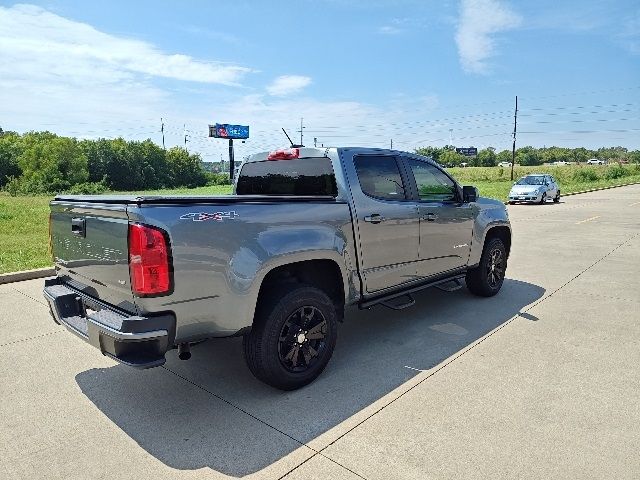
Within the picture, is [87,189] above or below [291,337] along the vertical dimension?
above

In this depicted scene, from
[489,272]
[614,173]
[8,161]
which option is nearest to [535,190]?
[489,272]

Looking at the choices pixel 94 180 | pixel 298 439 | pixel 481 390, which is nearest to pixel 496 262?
pixel 481 390

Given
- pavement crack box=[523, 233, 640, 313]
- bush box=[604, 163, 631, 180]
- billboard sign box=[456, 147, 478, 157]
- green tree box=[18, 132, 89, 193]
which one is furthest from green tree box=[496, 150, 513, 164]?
pavement crack box=[523, 233, 640, 313]

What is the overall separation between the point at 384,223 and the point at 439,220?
3.16 feet

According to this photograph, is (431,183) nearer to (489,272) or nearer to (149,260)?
(489,272)

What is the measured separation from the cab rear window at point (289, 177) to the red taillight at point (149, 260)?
5.59 feet

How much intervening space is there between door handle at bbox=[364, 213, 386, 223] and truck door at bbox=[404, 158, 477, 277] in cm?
66

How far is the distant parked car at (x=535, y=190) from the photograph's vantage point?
22219 mm

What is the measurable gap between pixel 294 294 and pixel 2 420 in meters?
2.14

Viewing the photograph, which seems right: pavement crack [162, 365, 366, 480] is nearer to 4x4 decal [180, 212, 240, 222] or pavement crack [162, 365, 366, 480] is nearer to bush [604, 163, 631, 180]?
4x4 decal [180, 212, 240, 222]

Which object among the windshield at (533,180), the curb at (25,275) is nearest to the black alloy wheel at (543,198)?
the windshield at (533,180)

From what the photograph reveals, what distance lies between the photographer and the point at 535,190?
22.2 metres

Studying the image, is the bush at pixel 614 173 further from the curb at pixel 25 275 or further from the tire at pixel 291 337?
the tire at pixel 291 337

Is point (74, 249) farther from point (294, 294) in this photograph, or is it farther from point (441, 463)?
point (441, 463)
